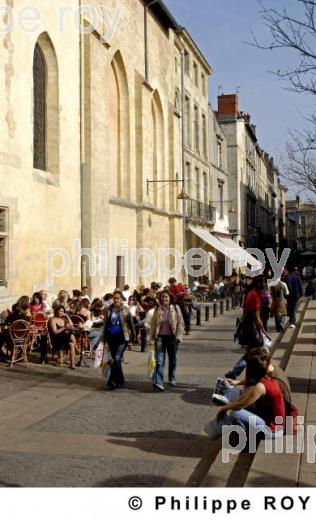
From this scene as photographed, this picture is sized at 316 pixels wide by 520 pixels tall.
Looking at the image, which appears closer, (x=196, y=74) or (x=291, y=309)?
(x=291, y=309)

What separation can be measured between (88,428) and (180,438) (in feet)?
3.68

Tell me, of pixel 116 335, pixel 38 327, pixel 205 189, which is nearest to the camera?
pixel 116 335

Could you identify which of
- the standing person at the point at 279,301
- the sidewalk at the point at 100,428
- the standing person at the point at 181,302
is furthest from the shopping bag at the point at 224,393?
the standing person at the point at 181,302

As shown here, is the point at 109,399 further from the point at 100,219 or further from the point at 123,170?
the point at 123,170

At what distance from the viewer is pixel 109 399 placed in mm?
9289

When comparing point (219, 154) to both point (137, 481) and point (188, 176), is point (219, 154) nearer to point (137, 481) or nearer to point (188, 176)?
point (188, 176)

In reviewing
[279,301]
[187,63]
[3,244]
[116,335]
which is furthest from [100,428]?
[187,63]

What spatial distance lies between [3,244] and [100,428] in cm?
876

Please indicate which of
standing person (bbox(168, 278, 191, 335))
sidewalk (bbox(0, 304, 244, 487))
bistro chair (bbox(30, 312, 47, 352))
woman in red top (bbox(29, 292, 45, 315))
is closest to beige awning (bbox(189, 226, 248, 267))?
standing person (bbox(168, 278, 191, 335))

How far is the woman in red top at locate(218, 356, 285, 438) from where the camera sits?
6.19 metres

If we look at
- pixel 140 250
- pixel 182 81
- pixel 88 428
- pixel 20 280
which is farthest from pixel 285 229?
pixel 88 428

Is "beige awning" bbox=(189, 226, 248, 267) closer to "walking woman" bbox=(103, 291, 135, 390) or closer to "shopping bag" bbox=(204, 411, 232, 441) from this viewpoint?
"walking woman" bbox=(103, 291, 135, 390)

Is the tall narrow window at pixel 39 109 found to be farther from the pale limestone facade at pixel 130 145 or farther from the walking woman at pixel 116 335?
the walking woman at pixel 116 335

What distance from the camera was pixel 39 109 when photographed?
58.3 feet
